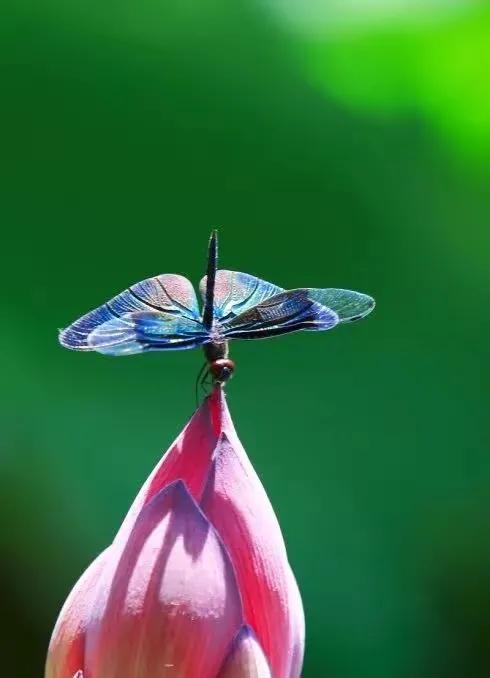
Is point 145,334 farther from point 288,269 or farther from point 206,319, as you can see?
point 288,269

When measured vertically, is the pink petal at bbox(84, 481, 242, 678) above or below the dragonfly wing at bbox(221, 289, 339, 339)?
below

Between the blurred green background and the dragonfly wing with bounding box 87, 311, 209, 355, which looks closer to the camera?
the dragonfly wing with bounding box 87, 311, 209, 355

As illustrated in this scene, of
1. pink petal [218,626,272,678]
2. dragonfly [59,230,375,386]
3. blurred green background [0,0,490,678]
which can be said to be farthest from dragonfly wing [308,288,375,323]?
blurred green background [0,0,490,678]

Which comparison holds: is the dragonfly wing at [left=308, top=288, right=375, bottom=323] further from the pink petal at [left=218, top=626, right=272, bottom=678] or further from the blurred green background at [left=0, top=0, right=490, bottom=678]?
the blurred green background at [left=0, top=0, right=490, bottom=678]

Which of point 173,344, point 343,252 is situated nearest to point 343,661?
point 343,252

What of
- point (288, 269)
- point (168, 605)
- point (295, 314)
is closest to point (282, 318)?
point (295, 314)

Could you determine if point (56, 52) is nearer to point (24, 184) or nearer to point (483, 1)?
point (24, 184)

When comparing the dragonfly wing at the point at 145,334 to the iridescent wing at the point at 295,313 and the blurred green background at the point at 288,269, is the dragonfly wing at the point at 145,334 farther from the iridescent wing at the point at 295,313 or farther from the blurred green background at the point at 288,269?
the blurred green background at the point at 288,269
